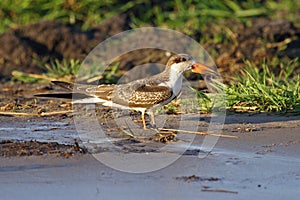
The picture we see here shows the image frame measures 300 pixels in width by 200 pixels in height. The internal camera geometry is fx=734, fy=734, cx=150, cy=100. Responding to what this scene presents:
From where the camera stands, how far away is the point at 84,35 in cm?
1118

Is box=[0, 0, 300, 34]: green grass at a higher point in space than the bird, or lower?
higher

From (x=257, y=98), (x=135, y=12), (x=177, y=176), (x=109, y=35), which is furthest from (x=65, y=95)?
(x=135, y=12)

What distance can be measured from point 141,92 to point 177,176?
5.87ft

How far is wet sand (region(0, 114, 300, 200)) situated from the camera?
455 centimetres

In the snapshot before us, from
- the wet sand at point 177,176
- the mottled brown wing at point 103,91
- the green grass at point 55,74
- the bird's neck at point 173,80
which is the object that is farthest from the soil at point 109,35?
the wet sand at point 177,176

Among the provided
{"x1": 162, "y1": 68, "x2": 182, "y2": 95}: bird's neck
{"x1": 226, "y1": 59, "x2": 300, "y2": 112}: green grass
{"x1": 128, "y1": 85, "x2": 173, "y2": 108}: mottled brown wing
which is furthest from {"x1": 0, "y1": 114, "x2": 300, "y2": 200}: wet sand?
{"x1": 226, "y1": 59, "x2": 300, "y2": 112}: green grass

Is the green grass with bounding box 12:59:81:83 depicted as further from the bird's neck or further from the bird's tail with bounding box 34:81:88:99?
the bird's neck

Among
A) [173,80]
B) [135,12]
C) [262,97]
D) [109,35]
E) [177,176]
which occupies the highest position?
[135,12]

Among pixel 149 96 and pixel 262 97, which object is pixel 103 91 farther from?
pixel 262 97

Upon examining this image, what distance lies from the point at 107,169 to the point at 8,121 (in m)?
2.14

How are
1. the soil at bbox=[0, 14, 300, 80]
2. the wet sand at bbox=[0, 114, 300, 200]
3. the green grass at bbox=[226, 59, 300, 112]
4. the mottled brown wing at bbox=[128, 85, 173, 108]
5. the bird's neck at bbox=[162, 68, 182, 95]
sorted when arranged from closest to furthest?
the wet sand at bbox=[0, 114, 300, 200]
the mottled brown wing at bbox=[128, 85, 173, 108]
the bird's neck at bbox=[162, 68, 182, 95]
the green grass at bbox=[226, 59, 300, 112]
the soil at bbox=[0, 14, 300, 80]

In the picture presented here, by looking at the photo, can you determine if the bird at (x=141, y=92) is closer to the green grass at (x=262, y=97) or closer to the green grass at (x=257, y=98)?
the green grass at (x=257, y=98)

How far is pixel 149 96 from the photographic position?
6.57 metres

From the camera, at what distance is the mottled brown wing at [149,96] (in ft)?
21.4
